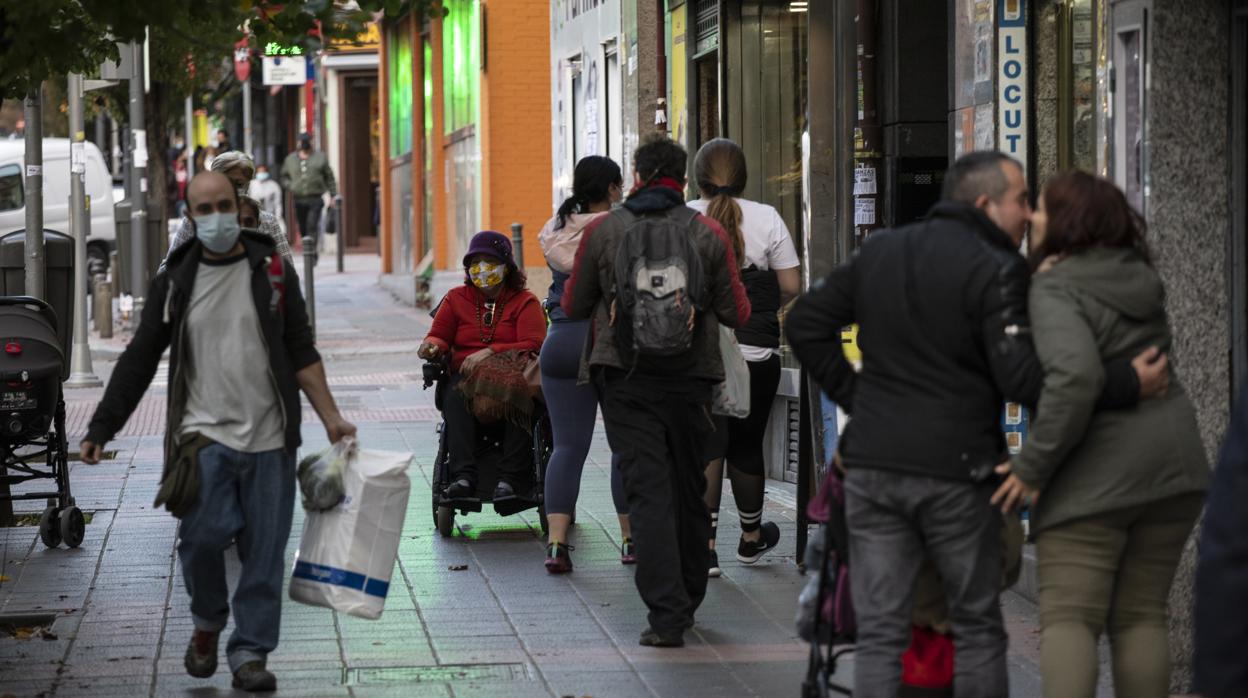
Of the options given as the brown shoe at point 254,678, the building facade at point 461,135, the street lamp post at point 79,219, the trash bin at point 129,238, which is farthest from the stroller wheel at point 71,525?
the trash bin at point 129,238

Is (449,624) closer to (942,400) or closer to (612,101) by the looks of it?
(942,400)

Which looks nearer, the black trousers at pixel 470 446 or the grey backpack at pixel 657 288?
the grey backpack at pixel 657 288

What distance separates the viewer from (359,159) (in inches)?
1811

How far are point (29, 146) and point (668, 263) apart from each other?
6.57 metres

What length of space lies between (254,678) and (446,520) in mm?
3425

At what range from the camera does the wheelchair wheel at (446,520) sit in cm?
992

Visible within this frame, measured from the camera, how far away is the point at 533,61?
75.6 ft

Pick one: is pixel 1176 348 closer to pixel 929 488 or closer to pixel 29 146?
pixel 929 488

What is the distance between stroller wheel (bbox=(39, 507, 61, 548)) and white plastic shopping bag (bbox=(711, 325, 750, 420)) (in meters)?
3.75

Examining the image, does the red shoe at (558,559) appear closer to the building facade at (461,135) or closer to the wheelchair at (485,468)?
the wheelchair at (485,468)

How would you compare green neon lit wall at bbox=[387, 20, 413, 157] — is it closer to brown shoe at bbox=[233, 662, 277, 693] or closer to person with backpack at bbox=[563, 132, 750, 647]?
person with backpack at bbox=[563, 132, 750, 647]

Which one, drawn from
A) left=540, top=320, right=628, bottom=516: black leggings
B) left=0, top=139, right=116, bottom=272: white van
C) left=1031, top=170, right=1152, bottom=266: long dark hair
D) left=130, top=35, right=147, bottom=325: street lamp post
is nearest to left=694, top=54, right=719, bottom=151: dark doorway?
left=540, top=320, right=628, bottom=516: black leggings

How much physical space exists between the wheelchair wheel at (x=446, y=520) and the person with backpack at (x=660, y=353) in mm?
2655

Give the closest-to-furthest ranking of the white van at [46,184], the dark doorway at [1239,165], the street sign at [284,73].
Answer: the dark doorway at [1239,165], the white van at [46,184], the street sign at [284,73]
